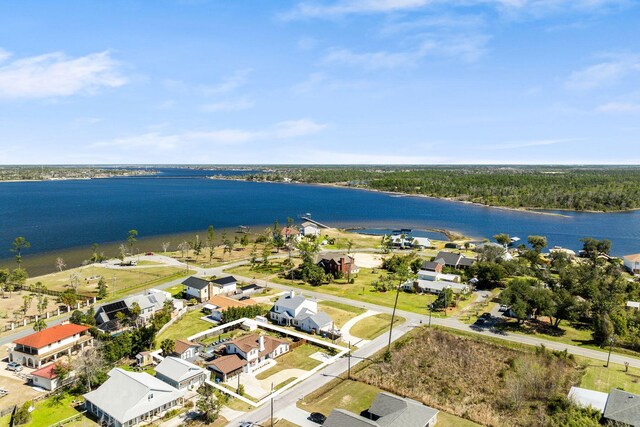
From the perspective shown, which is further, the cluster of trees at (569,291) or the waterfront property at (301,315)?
the waterfront property at (301,315)

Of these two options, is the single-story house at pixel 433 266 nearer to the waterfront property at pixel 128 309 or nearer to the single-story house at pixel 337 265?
the single-story house at pixel 337 265

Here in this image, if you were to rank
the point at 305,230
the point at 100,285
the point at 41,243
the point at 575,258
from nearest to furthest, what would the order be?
1. the point at 100,285
2. the point at 575,258
3. the point at 41,243
4. the point at 305,230

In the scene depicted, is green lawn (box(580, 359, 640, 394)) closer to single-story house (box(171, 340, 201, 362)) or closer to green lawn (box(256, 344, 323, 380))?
green lawn (box(256, 344, 323, 380))

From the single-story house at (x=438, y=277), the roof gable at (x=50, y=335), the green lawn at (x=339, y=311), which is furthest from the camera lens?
the single-story house at (x=438, y=277)

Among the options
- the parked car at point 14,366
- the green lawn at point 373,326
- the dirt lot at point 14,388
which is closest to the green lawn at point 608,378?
the green lawn at point 373,326

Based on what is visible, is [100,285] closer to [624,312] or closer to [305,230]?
[305,230]

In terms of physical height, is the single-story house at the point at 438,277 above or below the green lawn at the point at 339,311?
above

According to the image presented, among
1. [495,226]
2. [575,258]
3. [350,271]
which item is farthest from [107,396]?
[495,226]
